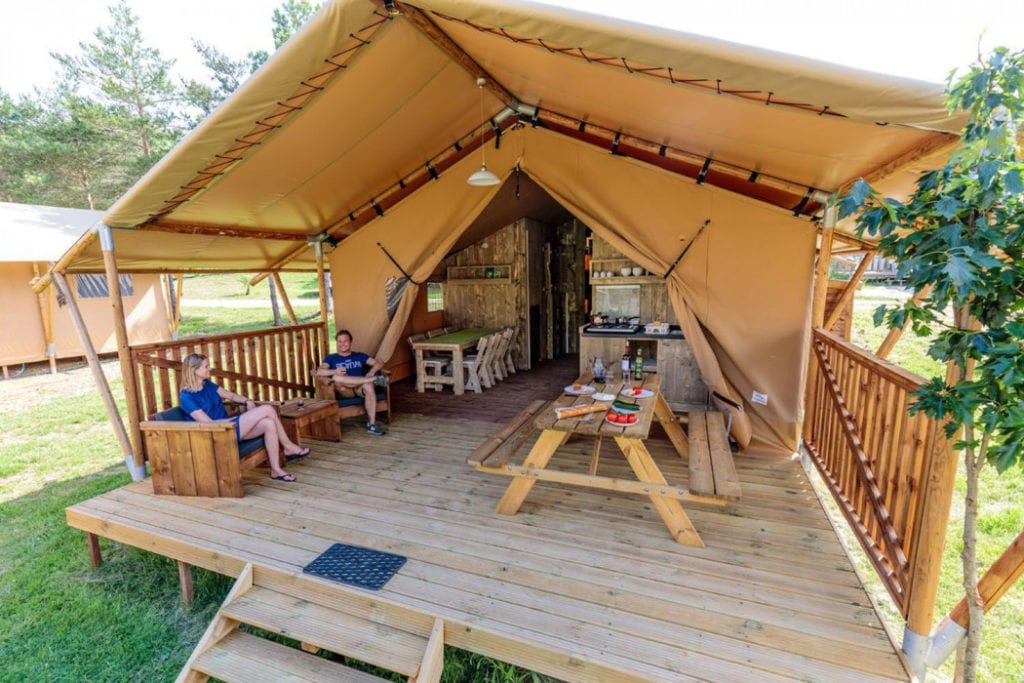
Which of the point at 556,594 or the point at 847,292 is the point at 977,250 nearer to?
the point at 556,594

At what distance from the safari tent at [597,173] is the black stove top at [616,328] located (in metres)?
1.01

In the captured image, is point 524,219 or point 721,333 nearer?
point 721,333

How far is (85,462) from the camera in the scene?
203 inches

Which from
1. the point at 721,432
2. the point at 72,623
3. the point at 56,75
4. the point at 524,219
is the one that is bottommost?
the point at 72,623

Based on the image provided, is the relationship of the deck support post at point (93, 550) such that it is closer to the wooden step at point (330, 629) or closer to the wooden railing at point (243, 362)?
the wooden railing at point (243, 362)

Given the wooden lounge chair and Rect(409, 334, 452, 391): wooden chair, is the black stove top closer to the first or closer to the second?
the wooden lounge chair

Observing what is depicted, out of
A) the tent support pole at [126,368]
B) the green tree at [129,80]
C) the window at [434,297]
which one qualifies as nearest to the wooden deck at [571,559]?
the tent support pole at [126,368]

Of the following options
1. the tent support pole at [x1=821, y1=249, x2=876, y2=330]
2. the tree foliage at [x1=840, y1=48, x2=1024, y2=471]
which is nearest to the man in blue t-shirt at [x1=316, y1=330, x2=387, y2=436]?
the tree foliage at [x1=840, y1=48, x2=1024, y2=471]

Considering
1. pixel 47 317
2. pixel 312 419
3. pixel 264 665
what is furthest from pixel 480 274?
pixel 47 317

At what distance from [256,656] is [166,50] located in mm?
17973

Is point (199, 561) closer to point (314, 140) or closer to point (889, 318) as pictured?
point (314, 140)

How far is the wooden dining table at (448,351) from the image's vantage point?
Answer: 666 cm

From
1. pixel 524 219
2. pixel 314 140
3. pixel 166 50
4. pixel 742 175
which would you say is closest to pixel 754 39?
pixel 742 175

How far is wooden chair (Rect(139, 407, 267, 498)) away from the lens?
11.5ft
